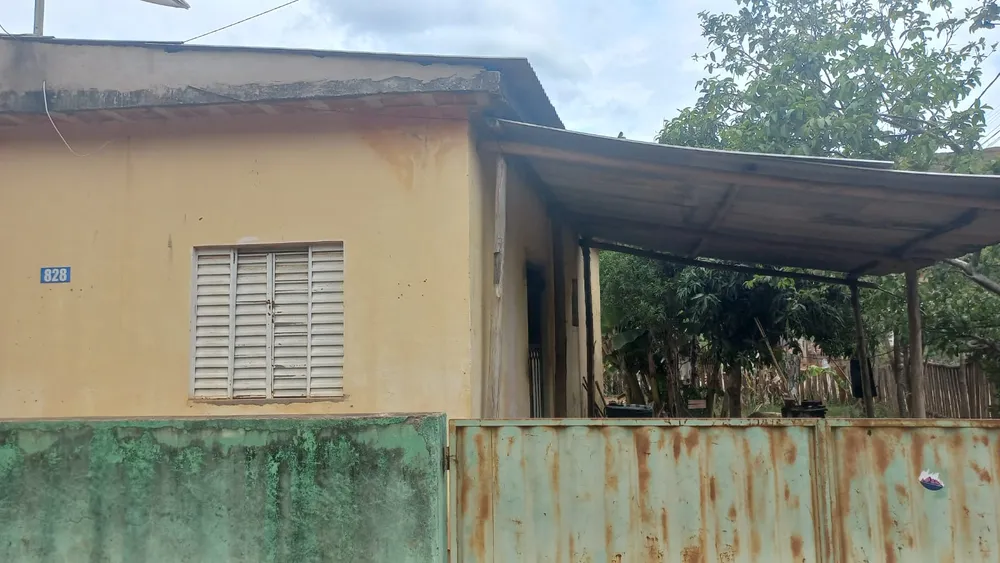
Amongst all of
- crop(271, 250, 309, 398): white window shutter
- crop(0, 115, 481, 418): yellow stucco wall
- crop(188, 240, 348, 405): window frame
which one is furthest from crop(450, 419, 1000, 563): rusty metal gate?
crop(271, 250, 309, 398): white window shutter

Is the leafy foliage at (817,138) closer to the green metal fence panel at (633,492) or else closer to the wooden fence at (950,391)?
the wooden fence at (950,391)

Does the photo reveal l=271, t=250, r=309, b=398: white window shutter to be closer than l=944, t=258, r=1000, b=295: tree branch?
Yes

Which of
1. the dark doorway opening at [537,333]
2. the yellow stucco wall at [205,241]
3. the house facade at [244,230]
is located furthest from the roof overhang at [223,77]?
the dark doorway opening at [537,333]

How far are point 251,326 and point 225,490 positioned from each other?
Answer: 2057mm

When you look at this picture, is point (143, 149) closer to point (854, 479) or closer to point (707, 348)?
point (854, 479)

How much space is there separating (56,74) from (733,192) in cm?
542

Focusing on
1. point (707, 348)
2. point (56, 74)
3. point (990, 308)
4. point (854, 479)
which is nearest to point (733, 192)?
point (854, 479)

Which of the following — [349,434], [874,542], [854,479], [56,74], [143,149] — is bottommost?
[874,542]

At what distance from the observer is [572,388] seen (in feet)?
31.9

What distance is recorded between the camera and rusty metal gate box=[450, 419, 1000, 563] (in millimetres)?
3469

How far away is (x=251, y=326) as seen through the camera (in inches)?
223

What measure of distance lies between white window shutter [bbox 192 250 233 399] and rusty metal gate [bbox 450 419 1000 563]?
269 cm

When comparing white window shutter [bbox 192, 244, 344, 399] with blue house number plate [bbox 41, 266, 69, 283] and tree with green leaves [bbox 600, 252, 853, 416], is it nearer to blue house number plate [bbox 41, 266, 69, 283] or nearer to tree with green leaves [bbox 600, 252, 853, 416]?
blue house number plate [bbox 41, 266, 69, 283]

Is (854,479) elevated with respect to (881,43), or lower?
lower
